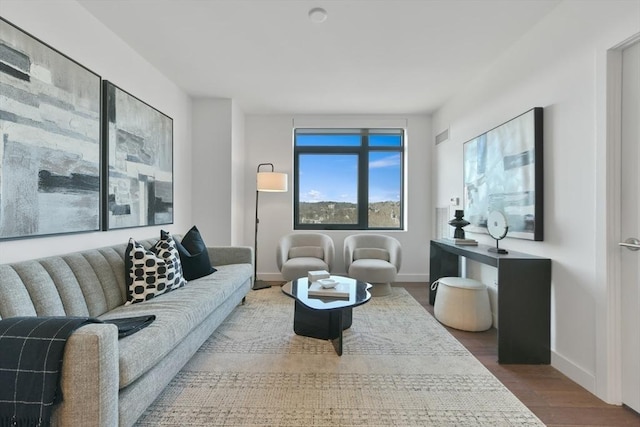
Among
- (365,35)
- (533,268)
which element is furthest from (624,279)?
(365,35)

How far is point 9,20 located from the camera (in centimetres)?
169

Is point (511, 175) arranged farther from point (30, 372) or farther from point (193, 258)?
point (30, 372)

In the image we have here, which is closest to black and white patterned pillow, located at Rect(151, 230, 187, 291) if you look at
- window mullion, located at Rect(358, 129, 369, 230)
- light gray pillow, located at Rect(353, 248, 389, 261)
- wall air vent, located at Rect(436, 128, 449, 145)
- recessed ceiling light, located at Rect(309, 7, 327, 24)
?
recessed ceiling light, located at Rect(309, 7, 327, 24)

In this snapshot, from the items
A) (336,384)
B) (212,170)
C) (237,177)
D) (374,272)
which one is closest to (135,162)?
(212,170)

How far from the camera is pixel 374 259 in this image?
4.23 m

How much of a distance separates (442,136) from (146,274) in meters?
3.98

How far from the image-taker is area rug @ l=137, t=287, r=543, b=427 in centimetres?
158

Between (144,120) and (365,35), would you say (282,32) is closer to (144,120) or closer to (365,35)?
(365,35)

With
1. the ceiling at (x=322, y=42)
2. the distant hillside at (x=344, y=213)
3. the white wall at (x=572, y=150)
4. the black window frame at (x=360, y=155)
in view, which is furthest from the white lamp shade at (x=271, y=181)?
the white wall at (x=572, y=150)

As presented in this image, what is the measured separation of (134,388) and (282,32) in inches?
105

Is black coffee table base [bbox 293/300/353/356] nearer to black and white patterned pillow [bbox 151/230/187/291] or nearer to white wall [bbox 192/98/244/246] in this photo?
black and white patterned pillow [bbox 151/230/187/291]

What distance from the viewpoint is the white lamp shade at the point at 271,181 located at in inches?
165

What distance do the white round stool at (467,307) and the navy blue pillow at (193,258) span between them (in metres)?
2.33

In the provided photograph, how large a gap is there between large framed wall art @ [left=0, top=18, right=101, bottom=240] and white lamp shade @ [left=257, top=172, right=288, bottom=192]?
2107 mm
